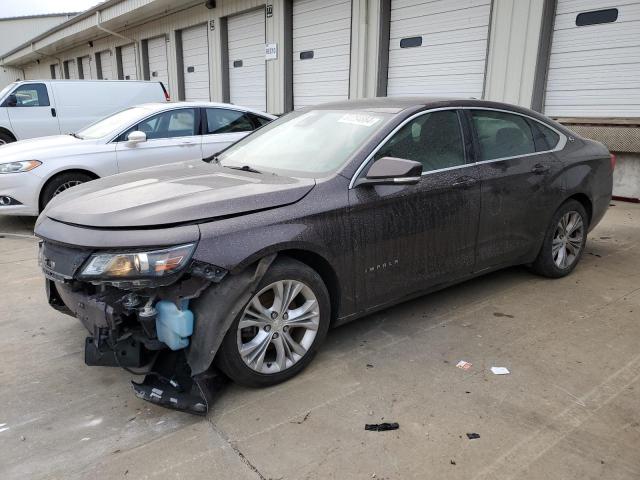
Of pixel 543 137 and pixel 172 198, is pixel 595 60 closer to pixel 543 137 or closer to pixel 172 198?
pixel 543 137

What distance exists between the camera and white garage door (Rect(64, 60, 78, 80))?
95.8ft

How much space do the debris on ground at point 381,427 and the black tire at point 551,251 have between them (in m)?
2.59

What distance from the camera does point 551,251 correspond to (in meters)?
4.55

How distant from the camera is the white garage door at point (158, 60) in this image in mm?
19203

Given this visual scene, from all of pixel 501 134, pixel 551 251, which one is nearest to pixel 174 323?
pixel 501 134

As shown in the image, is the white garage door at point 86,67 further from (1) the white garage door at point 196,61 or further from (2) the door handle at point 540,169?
(2) the door handle at point 540,169

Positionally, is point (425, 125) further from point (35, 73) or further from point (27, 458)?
point (35, 73)

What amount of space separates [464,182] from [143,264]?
229 cm

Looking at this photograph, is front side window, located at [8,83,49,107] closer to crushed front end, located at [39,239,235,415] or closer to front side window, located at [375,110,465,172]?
crushed front end, located at [39,239,235,415]

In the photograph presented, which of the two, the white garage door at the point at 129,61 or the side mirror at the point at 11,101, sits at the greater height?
the white garage door at the point at 129,61

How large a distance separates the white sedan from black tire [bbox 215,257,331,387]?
14.8 feet

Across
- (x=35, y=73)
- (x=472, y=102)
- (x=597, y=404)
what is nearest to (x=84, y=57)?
(x=35, y=73)

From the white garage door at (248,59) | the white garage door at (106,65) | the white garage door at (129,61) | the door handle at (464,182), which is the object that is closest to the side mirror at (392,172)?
the door handle at (464,182)

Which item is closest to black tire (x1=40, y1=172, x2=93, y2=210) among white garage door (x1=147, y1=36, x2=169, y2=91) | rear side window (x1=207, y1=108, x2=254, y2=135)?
rear side window (x1=207, y1=108, x2=254, y2=135)
